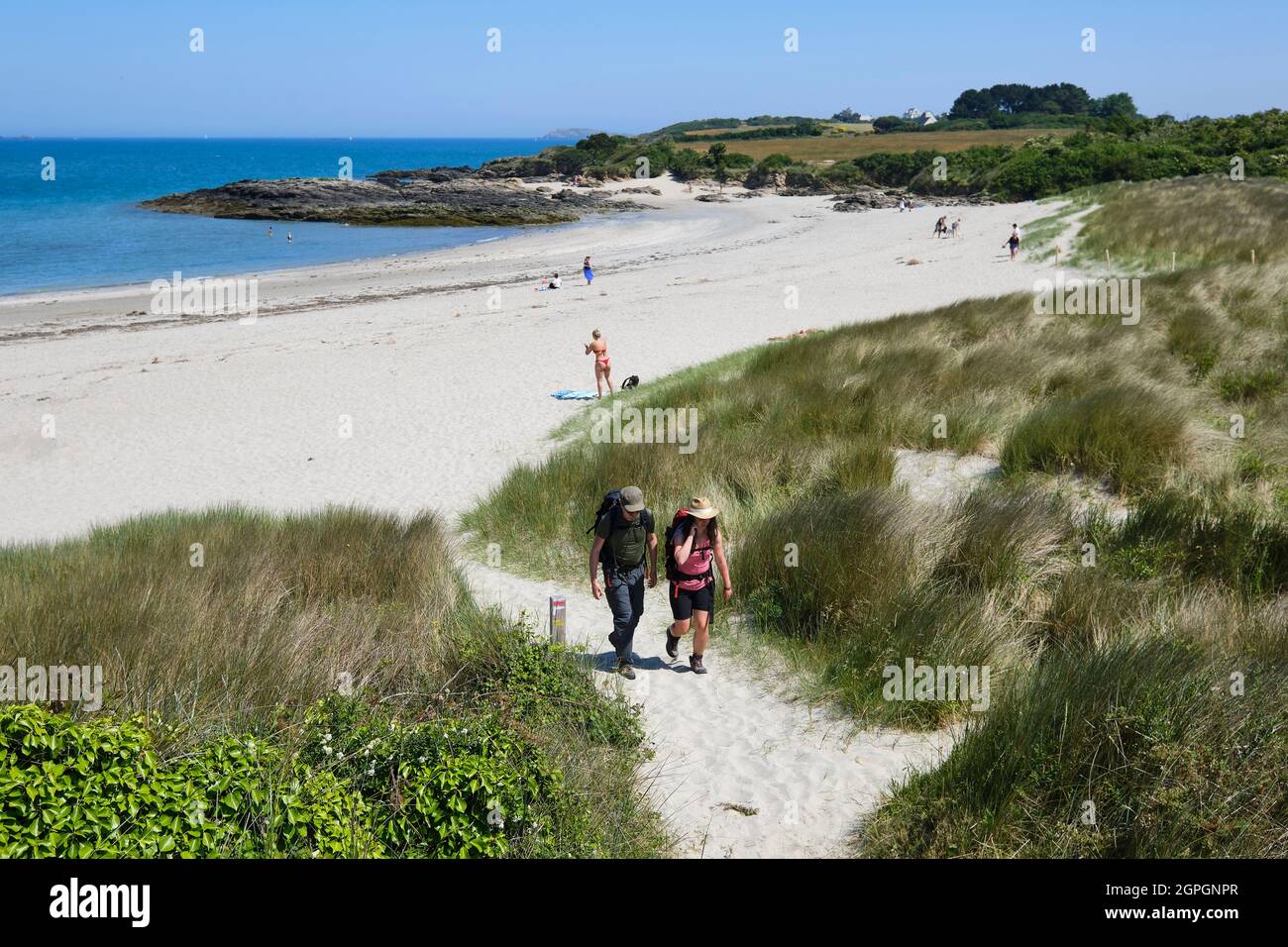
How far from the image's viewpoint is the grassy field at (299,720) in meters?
3.76

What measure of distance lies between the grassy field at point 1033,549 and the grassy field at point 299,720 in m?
1.80

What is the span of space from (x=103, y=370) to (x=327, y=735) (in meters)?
19.0

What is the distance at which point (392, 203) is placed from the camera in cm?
6512

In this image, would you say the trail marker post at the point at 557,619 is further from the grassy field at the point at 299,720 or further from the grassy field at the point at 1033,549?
the grassy field at the point at 1033,549

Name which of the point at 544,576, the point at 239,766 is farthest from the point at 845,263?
the point at 239,766

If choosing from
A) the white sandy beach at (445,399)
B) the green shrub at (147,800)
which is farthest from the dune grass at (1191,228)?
the green shrub at (147,800)

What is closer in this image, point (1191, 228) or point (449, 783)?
point (449, 783)

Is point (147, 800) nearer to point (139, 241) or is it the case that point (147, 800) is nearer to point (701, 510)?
point (701, 510)

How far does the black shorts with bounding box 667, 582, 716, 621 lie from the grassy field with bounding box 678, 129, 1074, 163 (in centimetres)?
8946

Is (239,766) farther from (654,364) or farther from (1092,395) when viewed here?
(654,364)

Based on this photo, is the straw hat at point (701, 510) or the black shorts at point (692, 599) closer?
the straw hat at point (701, 510)

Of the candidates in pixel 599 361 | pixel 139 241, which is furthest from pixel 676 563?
pixel 139 241

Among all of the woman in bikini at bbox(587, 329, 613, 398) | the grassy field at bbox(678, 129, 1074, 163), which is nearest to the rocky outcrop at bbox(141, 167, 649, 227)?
the grassy field at bbox(678, 129, 1074, 163)

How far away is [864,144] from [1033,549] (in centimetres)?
10977
